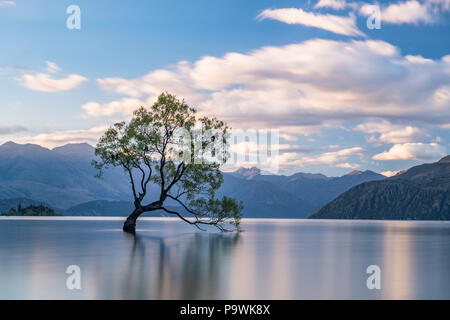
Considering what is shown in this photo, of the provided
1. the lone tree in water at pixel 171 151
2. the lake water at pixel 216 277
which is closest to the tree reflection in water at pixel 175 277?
the lake water at pixel 216 277

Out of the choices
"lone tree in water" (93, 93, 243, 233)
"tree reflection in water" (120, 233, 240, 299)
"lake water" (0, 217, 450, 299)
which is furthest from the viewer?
"lone tree in water" (93, 93, 243, 233)

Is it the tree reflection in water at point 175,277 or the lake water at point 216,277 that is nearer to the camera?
the tree reflection in water at point 175,277

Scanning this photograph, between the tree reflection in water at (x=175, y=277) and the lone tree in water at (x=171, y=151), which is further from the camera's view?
the lone tree in water at (x=171, y=151)

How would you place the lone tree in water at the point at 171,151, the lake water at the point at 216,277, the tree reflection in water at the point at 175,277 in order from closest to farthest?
the tree reflection in water at the point at 175,277
the lake water at the point at 216,277
the lone tree in water at the point at 171,151

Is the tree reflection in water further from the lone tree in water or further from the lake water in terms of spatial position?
the lone tree in water

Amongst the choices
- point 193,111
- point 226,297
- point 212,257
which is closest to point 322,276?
point 226,297

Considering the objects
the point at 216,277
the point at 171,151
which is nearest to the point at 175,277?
the point at 216,277

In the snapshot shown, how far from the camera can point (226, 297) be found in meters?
22.5

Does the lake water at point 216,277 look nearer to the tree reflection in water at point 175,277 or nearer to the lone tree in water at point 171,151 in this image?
the tree reflection in water at point 175,277

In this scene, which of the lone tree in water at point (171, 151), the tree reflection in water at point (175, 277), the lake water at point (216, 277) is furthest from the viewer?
the lone tree in water at point (171, 151)

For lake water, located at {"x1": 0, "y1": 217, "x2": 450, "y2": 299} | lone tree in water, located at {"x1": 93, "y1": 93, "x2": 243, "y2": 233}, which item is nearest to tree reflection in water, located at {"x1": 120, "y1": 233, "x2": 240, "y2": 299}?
lake water, located at {"x1": 0, "y1": 217, "x2": 450, "y2": 299}

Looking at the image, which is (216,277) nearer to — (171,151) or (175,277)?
(175,277)
